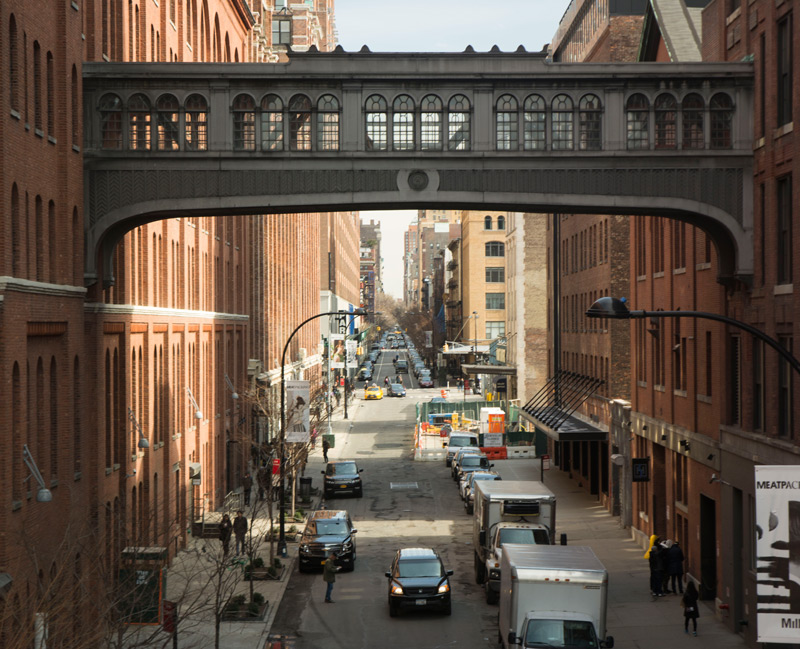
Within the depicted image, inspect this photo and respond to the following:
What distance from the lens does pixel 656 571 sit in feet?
101

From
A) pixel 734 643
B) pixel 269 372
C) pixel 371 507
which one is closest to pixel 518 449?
pixel 269 372

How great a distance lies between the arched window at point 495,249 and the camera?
12025cm

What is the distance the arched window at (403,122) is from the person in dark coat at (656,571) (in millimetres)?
13157

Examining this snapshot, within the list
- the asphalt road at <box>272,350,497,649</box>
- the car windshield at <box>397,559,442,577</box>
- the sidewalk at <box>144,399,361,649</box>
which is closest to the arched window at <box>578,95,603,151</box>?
the car windshield at <box>397,559,442,577</box>

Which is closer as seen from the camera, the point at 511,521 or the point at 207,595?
the point at 207,595

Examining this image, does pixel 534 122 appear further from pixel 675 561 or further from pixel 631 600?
pixel 631 600

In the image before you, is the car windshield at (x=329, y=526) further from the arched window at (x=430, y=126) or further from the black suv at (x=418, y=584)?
the arched window at (x=430, y=126)

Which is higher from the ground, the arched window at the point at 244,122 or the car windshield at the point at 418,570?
the arched window at the point at 244,122

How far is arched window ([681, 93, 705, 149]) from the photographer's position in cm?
2698

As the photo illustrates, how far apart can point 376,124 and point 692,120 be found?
7.71m

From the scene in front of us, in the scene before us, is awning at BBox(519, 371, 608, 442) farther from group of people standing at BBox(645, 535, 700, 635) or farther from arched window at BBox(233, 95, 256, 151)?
arched window at BBox(233, 95, 256, 151)

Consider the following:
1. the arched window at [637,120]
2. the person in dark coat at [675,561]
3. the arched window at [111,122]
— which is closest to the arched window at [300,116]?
the arched window at [111,122]

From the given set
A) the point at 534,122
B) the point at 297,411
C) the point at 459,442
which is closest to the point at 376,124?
the point at 534,122

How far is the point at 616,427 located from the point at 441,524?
312 inches
